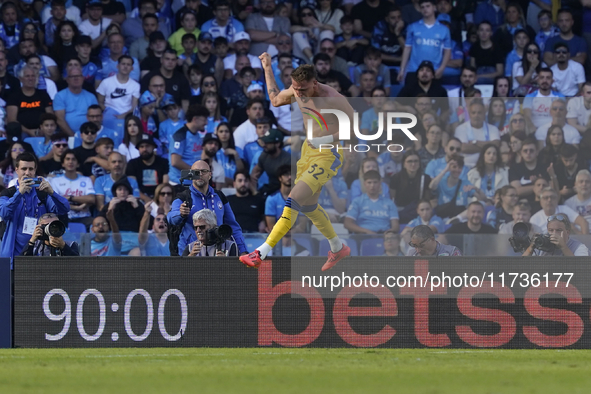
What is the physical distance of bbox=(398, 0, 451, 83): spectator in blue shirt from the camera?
16250 mm

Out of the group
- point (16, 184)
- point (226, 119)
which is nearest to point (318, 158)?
point (16, 184)

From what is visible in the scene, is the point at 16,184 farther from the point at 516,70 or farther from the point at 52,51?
the point at 516,70

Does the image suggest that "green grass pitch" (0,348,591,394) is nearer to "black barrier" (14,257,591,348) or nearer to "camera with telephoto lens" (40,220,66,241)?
"black barrier" (14,257,591,348)

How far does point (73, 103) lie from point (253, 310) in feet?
22.5

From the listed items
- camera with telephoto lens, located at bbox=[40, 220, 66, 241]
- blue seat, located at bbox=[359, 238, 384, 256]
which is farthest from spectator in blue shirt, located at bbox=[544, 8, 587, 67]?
camera with telephoto lens, located at bbox=[40, 220, 66, 241]

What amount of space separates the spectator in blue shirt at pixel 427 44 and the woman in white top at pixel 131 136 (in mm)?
4531

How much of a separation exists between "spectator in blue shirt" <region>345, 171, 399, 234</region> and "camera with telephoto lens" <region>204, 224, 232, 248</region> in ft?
4.48

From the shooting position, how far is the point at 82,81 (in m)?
15.3

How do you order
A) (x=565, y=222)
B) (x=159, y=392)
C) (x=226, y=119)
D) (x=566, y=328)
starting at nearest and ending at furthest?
(x=159, y=392), (x=566, y=328), (x=565, y=222), (x=226, y=119)

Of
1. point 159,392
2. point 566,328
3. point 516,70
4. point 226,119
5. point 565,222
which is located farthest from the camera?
point 516,70

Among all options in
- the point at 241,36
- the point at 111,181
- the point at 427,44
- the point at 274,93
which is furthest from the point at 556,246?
the point at 241,36

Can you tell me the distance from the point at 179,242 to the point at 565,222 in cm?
409

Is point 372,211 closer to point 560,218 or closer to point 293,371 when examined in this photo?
point 560,218

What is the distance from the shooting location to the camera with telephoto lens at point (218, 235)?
9.84 metres
